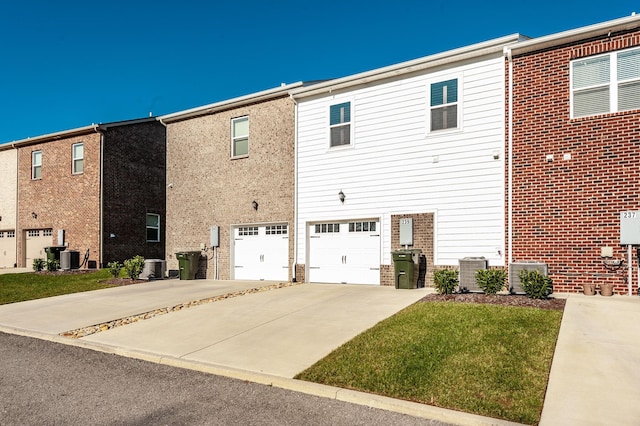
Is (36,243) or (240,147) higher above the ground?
(240,147)

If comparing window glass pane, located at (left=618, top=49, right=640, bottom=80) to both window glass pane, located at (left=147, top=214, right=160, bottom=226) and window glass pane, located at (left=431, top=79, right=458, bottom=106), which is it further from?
window glass pane, located at (left=147, top=214, right=160, bottom=226)

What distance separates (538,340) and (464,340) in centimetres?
104

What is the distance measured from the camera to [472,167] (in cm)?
1179

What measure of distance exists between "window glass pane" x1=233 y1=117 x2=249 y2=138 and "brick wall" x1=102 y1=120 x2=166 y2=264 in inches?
298

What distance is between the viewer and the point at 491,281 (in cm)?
993

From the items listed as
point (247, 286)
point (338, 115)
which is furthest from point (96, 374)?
point (338, 115)

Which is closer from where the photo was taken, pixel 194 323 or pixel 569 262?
pixel 194 323

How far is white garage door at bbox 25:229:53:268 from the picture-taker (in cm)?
2209

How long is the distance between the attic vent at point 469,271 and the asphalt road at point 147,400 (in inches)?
271

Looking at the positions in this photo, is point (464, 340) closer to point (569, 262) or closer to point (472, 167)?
point (569, 262)

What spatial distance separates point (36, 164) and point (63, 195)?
3.32 m

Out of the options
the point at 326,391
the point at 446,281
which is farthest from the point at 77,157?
the point at 326,391

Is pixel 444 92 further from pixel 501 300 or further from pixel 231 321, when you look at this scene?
pixel 231 321

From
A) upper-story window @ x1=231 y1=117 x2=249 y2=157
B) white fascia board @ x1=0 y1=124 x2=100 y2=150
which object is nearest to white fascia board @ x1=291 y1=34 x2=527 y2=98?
upper-story window @ x1=231 y1=117 x2=249 y2=157
